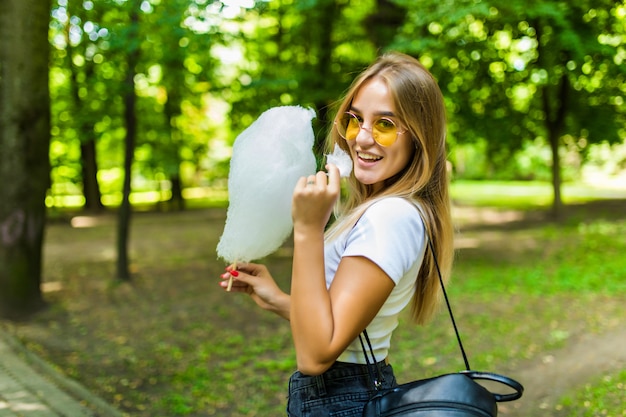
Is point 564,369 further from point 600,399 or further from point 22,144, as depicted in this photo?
point 22,144

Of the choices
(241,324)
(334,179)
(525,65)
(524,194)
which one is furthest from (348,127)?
(524,194)

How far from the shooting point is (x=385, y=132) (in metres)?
1.59

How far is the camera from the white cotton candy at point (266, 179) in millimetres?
1716

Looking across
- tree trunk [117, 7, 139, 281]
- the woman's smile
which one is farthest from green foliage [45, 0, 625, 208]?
the woman's smile

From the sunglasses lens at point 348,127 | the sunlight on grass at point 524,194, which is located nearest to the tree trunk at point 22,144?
the sunglasses lens at point 348,127

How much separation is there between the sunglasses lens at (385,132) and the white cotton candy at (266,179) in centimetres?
25

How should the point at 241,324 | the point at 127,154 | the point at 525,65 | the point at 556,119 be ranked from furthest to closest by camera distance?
the point at 556,119, the point at 525,65, the point at 127,154, the point at 241,324

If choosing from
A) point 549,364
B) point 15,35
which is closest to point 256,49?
point 15,35

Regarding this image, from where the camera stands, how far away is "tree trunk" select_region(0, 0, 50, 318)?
6.99 meters

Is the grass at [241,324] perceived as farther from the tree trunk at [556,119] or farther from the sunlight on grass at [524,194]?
the sunlight on grass at [524,194]

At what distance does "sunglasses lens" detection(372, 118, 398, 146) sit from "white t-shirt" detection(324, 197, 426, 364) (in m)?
0.17

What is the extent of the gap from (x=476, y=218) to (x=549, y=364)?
1266 centimetres

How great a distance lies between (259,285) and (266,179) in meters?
0.34

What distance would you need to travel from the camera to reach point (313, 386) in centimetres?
160
